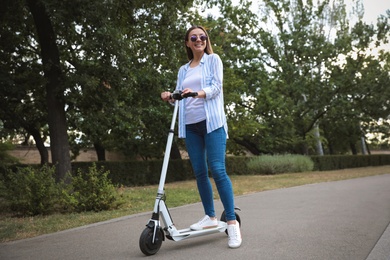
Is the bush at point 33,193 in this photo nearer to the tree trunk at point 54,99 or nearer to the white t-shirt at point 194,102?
the tree trunk at point 54,99

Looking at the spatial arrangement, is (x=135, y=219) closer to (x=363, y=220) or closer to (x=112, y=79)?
(x=363, y=220)

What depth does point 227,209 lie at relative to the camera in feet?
13.9

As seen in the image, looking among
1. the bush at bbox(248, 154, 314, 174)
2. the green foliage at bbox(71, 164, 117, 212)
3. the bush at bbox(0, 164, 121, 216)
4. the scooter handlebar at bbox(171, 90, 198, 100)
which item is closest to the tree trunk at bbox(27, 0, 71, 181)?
the bush at bbox(0, 164, 121, 216)

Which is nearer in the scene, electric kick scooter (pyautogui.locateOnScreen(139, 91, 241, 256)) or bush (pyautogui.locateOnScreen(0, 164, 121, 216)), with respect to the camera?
electric kick scooter (pyautogui.locateOnScreen(139, 91, 241, 256))

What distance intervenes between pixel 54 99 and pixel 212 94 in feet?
25.5

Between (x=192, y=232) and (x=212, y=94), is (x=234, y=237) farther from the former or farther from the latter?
(x=212, y=94)

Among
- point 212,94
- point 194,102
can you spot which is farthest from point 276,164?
point 212,94

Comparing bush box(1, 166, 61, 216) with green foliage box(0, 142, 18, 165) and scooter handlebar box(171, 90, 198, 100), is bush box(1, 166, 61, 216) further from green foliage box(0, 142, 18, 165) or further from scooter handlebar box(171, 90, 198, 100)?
green foliage box(0, 142, 18, 165)

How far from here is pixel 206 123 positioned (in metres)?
4.26

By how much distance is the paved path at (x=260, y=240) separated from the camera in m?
3.90

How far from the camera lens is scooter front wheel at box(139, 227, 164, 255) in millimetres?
3840

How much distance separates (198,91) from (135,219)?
2837 mm

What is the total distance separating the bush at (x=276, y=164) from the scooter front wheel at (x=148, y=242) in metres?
20.3

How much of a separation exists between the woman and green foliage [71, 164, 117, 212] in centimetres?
375
